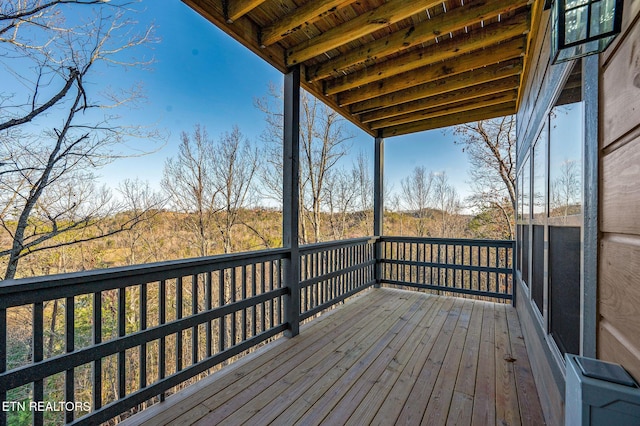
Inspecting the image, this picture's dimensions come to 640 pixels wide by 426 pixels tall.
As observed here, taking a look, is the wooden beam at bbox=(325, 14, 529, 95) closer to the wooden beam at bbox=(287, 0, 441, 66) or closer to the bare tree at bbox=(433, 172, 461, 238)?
the wooden beam at bbox=(287, 0, 441, 66)

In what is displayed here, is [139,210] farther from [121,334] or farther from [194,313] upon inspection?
[121,334]

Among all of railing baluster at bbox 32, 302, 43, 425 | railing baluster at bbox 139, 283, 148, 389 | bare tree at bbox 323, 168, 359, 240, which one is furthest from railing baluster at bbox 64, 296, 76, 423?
bare tree at bbox 323, 168, 359, 240

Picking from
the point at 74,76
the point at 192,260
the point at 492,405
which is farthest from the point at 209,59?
the point at 492,405

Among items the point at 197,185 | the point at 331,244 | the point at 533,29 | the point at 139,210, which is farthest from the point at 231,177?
the point at 533,29

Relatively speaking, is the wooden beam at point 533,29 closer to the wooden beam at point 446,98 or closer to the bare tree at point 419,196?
the wooden beam at point 446,98

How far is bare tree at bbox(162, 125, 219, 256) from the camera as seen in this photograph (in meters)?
6.69

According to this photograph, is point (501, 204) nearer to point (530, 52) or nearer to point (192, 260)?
point (530, 52)

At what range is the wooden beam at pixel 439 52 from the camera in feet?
8.08

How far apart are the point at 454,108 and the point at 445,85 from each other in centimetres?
76

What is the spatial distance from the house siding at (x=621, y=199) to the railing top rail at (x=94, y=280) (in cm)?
225

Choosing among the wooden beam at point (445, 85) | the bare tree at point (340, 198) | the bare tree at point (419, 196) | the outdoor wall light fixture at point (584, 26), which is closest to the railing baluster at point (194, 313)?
the outdoor wall light fixture at point (584, 26)

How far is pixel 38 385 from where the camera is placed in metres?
1.39

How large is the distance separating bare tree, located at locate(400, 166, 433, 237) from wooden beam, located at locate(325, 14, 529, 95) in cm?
561

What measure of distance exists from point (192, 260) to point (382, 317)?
2.59 meters
